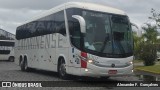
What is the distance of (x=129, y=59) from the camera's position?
54.5ft

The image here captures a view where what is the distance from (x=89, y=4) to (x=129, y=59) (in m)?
3.17

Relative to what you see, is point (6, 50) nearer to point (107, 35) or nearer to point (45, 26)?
point (45, 26)

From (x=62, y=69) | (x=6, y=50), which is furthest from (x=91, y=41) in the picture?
(x=6, y=50)

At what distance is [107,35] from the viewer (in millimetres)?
16141

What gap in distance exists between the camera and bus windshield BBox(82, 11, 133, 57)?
51.9 feet

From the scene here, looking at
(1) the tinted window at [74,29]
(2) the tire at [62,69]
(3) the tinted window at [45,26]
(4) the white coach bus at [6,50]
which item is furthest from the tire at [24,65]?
(4) the white coach bus at [6,50]

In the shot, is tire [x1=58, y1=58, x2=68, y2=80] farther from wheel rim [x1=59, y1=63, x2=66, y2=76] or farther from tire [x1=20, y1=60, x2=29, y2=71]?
tire [x1=20, y1=60, x2=29, y2=71]

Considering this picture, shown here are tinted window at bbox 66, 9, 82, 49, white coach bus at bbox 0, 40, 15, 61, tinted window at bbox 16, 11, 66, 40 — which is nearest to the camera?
tinted window at bbox 66, 9, 82, 49

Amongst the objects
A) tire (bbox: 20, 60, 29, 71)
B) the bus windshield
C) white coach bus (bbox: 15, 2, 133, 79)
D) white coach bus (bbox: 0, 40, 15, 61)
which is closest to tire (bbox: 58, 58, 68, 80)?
white coach bus (bbox: 15, 2, 133, 79)

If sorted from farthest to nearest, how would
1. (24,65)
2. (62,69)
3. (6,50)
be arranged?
(6,50) < (24,65) < (62,69)

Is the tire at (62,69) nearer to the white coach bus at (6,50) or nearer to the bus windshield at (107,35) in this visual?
the bus windshield at (107,35)

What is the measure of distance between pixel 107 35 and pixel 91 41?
85cm

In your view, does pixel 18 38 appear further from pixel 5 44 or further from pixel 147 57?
pixel 5 44

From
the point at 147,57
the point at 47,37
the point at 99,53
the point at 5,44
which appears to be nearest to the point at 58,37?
the point at 47,37
